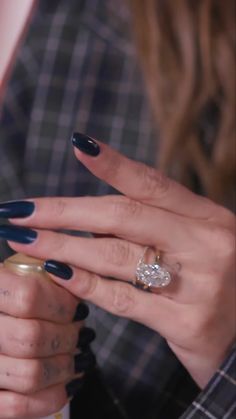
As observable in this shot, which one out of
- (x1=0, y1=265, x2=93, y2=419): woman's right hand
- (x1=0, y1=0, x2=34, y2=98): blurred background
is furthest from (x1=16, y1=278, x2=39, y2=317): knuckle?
(x1=0, y1=0, x2=34, y2=98): blurred background

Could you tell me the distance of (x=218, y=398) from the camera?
1.22 ft

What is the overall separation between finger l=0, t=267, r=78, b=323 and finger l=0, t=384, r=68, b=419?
0.12ft

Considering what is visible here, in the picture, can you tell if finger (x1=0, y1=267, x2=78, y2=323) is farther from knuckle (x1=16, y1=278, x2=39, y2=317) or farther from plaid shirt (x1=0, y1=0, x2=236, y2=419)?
plaid shirt (x1=0, y1=0, x2=236, y2=419)

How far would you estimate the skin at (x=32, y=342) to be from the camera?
1.14 feet

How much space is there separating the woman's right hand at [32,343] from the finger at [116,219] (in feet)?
0.11

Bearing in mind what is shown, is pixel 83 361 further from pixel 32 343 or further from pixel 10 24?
pixel 10 24

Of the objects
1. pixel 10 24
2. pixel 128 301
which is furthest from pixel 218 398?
pixel 10 24

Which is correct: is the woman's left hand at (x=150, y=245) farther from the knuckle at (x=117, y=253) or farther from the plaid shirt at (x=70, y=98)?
the plaid shirt at (x=70, y=98)

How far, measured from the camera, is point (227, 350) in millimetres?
405

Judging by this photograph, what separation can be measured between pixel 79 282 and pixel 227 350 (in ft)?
0.34

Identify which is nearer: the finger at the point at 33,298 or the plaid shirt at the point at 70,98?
the finger at the point at 33,298

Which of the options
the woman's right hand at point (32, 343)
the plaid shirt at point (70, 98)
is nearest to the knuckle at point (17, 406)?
the woman's right hand at point (32, 343)

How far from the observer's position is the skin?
347 mm

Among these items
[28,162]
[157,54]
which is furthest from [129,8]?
[28,162]
